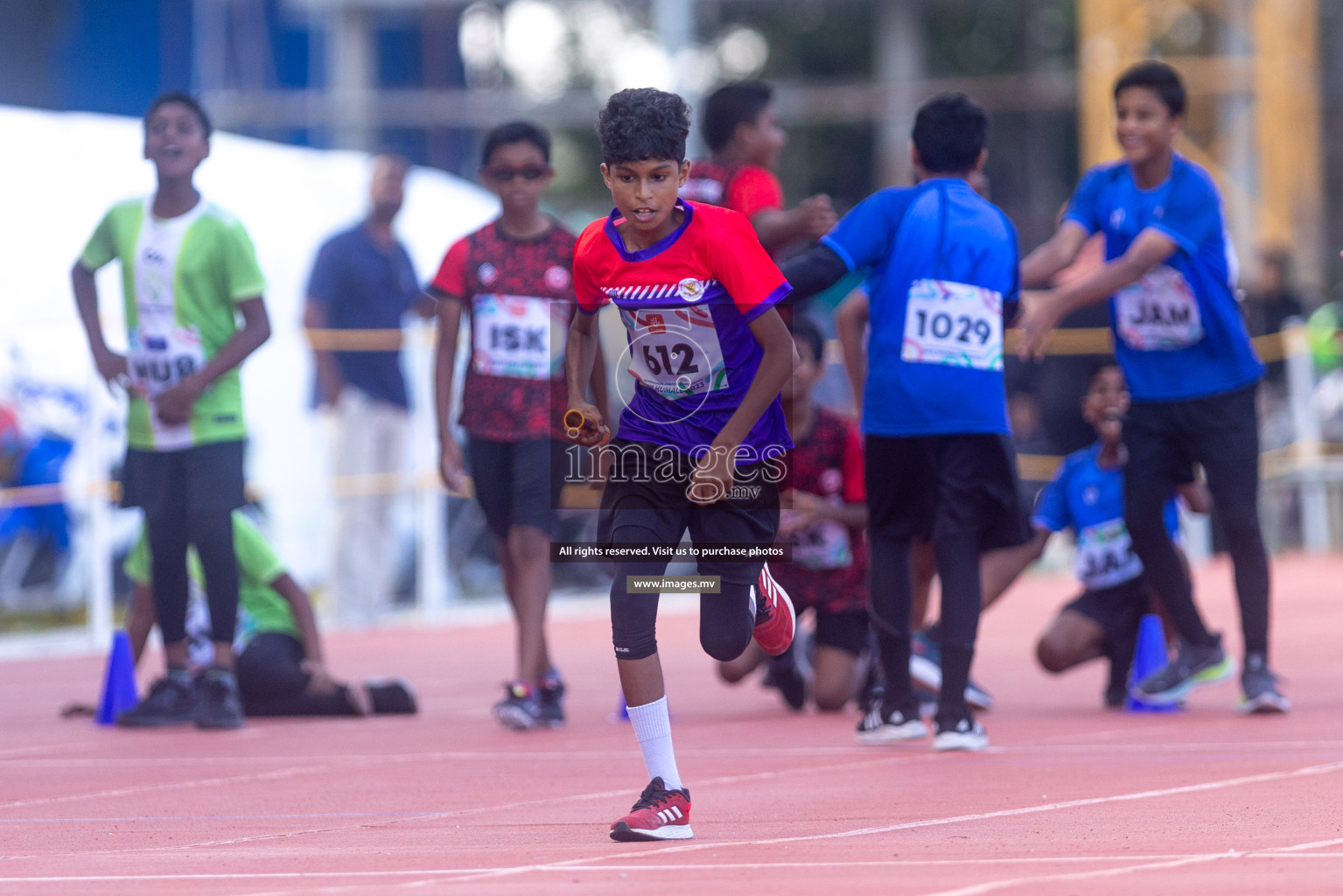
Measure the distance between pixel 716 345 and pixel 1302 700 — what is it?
144 inches

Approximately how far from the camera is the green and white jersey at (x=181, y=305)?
730cm

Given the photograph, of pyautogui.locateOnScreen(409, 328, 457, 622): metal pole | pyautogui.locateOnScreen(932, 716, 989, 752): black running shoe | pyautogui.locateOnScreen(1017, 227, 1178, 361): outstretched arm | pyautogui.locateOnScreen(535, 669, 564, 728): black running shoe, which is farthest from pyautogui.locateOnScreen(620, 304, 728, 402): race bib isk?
pyautogui.locateOnScreen(409, 328, 457, 622): metal pole

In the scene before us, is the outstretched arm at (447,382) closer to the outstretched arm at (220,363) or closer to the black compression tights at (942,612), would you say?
the outstretched arm at (220,363)

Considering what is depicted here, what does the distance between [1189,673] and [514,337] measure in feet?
9.16

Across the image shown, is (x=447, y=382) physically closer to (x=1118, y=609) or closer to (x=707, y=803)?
(x=1118, y=609)

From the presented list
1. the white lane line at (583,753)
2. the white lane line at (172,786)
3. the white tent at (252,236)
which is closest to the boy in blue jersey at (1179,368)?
the white lane line at (583,753)

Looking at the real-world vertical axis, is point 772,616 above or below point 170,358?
below

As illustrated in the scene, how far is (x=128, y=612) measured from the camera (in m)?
8.37

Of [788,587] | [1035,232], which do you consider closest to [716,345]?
[788,587]

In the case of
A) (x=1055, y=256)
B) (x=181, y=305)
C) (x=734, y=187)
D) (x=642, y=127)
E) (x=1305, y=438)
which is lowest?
(x=1305, y=438)

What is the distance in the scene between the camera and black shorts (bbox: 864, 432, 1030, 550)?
602cm

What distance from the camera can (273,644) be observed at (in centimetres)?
778

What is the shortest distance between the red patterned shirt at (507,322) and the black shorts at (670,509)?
2617mm

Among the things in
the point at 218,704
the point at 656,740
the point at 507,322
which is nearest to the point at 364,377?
the point at 507,322
